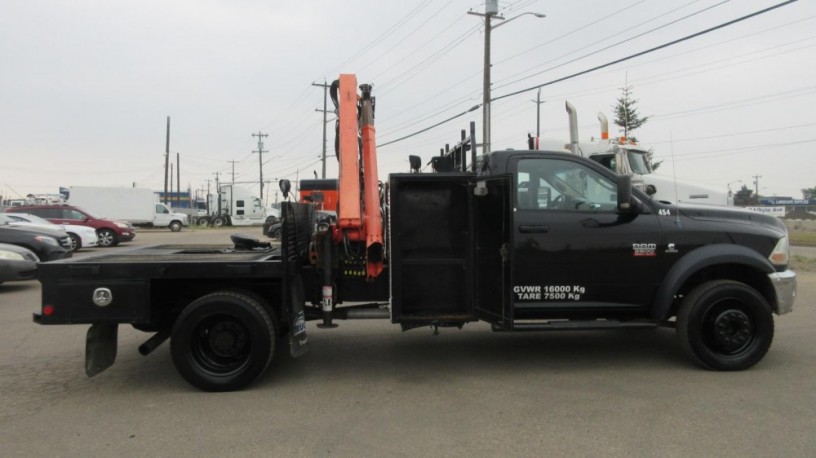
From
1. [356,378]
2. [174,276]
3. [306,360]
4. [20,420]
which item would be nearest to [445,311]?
[356,378]

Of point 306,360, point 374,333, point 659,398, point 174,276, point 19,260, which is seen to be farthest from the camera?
point 19,260

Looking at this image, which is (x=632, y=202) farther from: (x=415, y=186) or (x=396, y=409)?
(x=396, y=409)

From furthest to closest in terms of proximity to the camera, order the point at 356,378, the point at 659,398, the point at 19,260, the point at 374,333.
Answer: the point at 19,260, the point at 374,333, the point at 356,378, the point at 659,398

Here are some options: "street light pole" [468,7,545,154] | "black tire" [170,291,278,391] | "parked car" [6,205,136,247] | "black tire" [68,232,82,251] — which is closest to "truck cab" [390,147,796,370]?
"black tire" [170,291,278,391]

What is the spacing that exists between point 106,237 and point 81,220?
1.09 meters

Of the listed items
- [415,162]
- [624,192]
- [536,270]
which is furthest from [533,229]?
[415,162]

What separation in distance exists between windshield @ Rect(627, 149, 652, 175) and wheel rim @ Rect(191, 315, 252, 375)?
10025 mm

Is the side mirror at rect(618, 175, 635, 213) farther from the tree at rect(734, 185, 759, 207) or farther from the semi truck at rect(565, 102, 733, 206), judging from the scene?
the tree at rect(734, 185, 759, 207)

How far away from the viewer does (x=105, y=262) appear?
193 inches

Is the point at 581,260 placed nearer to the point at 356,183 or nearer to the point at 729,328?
the point at 729,328

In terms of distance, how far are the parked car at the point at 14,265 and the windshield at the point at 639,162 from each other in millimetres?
11899

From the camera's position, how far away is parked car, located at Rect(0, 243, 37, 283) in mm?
9953

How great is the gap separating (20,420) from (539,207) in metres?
4.58

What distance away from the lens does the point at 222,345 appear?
494 centimetres
